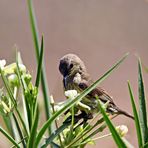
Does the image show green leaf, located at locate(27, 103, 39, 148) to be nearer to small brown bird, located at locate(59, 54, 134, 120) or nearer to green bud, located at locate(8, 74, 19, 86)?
green bud, located at locate(8, 74, 19, 86)

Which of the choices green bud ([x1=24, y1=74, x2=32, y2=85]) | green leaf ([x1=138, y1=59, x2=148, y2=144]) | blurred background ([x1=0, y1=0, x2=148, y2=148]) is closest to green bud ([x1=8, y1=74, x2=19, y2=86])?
green bud ([x1=24, y1=74, x2=32, y2=85])

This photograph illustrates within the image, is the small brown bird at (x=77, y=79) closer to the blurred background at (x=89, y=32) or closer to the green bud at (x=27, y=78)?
the green bud at (x=27, y=78)

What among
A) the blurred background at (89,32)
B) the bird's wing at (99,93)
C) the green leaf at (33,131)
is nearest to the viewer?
the green leaf at (33,131)

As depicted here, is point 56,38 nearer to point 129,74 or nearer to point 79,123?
point 129,74

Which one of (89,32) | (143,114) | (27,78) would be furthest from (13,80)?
(89,32)

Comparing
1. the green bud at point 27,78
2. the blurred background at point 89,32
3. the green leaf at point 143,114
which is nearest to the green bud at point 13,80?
the green bud at point 27,78

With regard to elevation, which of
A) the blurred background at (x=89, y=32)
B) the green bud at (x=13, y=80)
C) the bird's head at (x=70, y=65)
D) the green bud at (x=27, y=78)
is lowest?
the green bud at (x=27, y=78)
